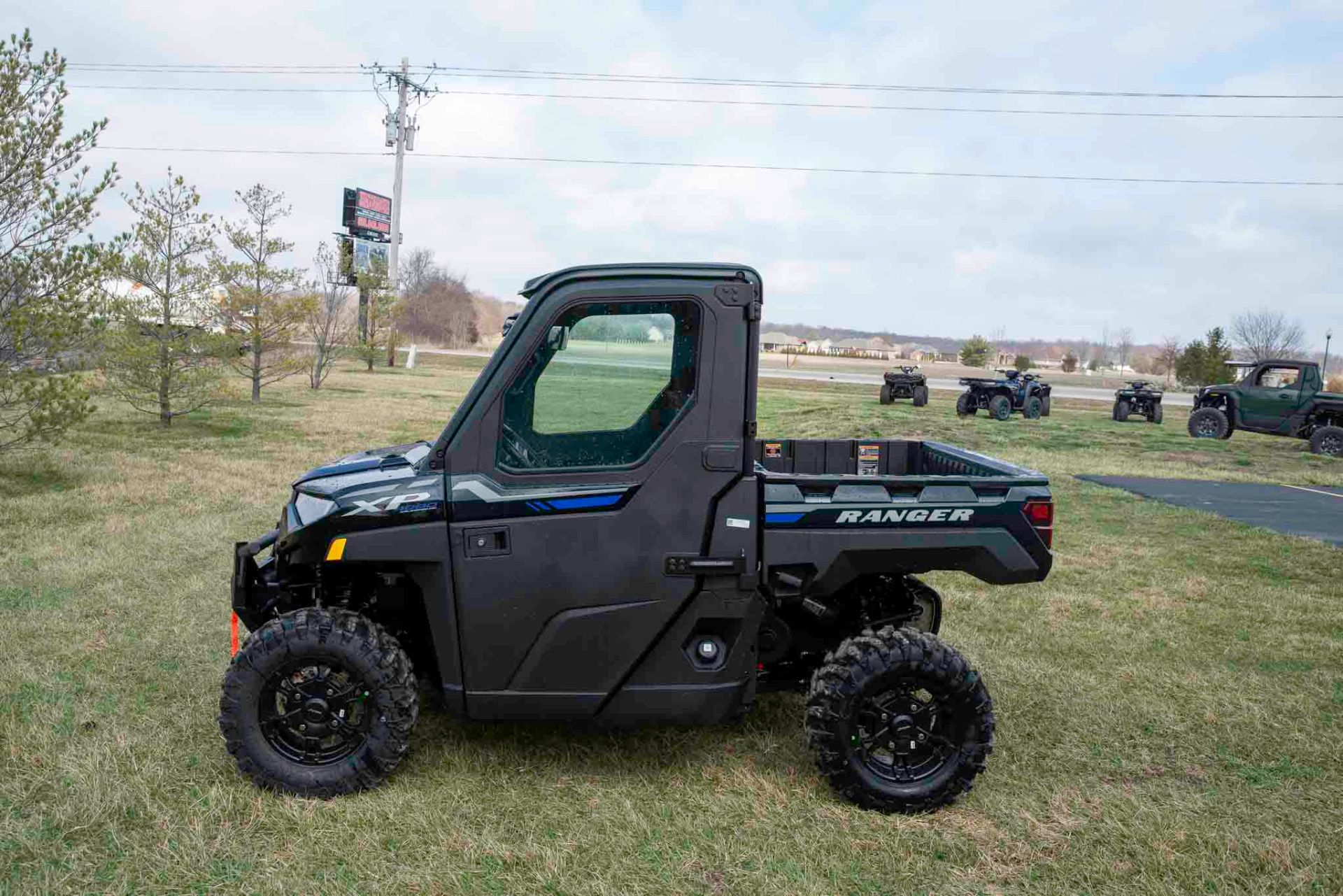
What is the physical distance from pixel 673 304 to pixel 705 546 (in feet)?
3.06

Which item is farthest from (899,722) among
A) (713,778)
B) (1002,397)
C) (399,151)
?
(399,151)

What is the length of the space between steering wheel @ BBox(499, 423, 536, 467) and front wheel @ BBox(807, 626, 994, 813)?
143 centimetres

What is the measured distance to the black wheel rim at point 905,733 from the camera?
3867 mm

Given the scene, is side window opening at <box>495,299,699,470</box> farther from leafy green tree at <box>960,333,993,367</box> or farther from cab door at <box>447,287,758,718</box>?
leafy green tree at <box>960,333,993,367</box>

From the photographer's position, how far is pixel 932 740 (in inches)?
153

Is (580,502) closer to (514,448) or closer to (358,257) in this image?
(514,448)

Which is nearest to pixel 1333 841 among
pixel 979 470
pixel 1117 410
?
pixel 979 470

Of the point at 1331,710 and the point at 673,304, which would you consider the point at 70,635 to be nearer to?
the point at 673,304

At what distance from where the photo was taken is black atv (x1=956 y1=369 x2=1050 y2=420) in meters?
25.0

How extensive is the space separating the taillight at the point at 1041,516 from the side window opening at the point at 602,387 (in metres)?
1.49

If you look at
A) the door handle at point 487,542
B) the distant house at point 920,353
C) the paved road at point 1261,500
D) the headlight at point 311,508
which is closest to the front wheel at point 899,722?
the door handle at point 487,542

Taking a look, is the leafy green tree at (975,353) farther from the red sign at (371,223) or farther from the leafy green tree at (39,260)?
the leafy green tree at (39,260)

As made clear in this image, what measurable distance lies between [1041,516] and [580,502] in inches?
74.5

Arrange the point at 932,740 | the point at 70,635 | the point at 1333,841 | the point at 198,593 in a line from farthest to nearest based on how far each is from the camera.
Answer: the point at 198,593 → the point at 70,635 → the point at 932,740 → the point at 1333,841
